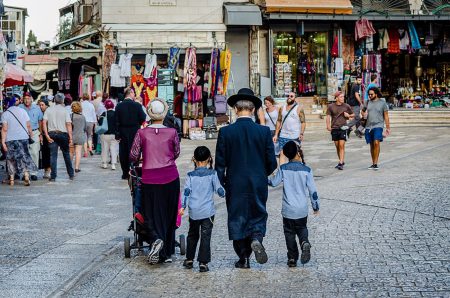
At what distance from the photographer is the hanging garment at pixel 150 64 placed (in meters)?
29.9

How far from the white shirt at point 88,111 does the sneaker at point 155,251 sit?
48.3 feet

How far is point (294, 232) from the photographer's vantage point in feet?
29.9

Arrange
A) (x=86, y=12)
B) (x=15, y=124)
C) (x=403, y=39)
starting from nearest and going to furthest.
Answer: (x=15, y=124)
(x=403, y=39)
(x=86, y=12)

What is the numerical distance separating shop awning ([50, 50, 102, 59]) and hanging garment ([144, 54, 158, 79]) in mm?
2121

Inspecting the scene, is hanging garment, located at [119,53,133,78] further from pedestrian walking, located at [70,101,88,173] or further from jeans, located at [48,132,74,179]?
jeans, located at [48,132,74,179]

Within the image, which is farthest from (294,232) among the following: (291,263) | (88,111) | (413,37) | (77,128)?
(413,37)

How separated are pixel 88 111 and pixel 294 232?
1526 centimetres

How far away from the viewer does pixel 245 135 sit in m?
9.01

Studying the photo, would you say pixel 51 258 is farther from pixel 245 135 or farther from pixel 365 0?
pixel 365 0

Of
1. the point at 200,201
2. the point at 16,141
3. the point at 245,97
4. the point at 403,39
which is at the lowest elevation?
the point at 200,201

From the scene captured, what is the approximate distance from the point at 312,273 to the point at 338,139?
10001 millimetres

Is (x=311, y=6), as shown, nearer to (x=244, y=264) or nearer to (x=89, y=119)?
(x=89, y=119)

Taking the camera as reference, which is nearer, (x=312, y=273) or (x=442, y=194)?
(x=312, y=273)

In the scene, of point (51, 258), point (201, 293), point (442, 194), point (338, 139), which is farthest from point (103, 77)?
point (201, 293)
